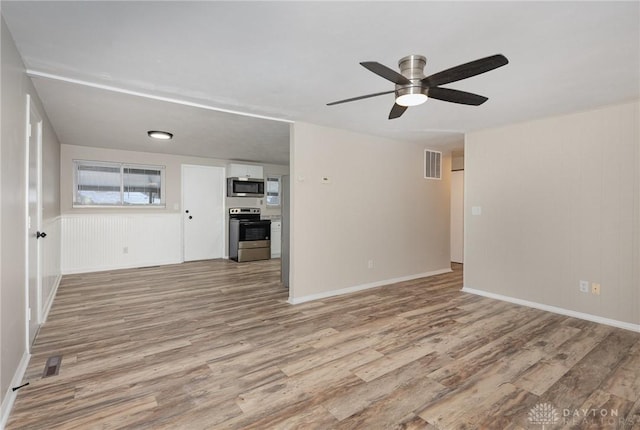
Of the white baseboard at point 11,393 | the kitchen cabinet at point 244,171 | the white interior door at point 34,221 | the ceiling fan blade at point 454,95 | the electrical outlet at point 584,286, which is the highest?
the kitchen cabinet at point 244,171

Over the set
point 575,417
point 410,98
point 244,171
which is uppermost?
point 244,171

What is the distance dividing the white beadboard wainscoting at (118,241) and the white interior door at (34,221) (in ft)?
9.09

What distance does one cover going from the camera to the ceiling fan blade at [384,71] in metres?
1.73

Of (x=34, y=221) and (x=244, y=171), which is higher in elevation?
(x=244, y=171)

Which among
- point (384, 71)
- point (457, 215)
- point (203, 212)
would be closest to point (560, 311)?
point (384, 71)

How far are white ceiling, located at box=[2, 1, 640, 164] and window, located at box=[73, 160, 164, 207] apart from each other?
235cm

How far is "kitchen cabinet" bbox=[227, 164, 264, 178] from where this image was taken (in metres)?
7.10

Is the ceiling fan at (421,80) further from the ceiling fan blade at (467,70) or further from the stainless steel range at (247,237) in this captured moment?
the stainless steel range at (247,237)

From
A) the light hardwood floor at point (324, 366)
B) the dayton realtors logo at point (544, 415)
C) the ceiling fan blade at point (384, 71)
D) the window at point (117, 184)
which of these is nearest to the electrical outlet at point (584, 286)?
the light hardwood floor at point (324, 366)

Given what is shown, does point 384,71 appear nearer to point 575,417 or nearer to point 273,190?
point 575,417

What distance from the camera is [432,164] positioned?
219 inches

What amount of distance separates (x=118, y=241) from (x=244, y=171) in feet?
9.50

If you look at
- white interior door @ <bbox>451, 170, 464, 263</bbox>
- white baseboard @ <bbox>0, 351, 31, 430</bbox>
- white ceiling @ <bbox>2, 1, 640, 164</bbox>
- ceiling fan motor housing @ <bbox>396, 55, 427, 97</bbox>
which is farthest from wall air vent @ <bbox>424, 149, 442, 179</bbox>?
white baseboard @ <bbox>0, 351, 31, 430</bbox>

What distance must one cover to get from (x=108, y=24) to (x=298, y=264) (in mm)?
2938
